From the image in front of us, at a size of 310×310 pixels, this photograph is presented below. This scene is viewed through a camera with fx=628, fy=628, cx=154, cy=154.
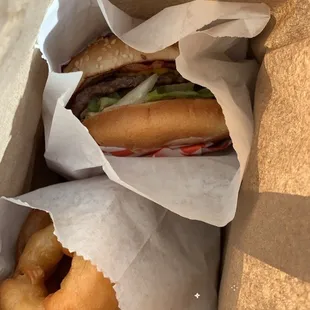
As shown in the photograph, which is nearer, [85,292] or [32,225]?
[85,292]

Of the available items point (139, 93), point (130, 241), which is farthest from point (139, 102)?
point (130, 241)

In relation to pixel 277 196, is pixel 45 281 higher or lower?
lower

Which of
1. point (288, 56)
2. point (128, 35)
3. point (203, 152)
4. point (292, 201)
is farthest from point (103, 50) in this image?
point (292, 201)

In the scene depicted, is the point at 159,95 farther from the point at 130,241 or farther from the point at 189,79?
the point at 130,241

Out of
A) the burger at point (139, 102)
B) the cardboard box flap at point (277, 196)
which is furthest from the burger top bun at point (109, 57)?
the cardboard box flap at point (277, 196)

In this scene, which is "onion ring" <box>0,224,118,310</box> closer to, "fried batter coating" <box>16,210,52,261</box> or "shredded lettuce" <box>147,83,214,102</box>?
"fried batter coating" <box>16,210,52,261</box>

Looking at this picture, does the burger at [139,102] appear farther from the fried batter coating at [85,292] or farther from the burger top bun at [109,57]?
the fried batter coating at [85,292]

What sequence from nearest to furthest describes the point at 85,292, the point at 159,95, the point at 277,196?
the point at 277,196
the point at 85,292
the point at 159,95

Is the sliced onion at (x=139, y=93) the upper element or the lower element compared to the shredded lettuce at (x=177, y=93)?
upper
